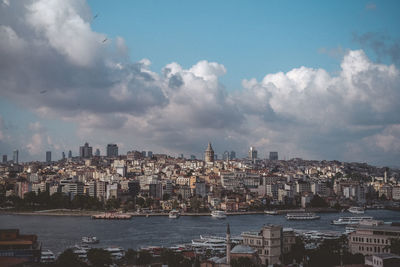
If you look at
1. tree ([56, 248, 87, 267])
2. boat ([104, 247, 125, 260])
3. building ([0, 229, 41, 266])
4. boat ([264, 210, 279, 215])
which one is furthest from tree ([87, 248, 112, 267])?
boat ([264, 210, 279, 215])

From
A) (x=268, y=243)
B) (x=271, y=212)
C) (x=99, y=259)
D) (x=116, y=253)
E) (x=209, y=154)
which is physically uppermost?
(x=209, y=154)

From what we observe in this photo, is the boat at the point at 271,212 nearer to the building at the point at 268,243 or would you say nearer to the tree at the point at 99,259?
the building at the point at 268,243

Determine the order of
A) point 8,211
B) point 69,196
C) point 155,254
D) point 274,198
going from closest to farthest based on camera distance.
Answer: point 155,254, point 8,211, point 69,196, point 274,198

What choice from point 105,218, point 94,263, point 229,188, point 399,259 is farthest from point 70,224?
point 229,188

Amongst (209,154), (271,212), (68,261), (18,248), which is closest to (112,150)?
(209,154)

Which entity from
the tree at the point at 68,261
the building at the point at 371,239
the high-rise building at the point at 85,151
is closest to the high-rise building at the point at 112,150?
the high-rise building at the point at 85,151

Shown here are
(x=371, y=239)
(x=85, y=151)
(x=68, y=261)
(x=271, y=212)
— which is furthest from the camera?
(x=85, y=151)

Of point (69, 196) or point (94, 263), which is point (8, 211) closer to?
point (69, 196)

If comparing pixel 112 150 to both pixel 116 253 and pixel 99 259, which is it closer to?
pixel 116 253

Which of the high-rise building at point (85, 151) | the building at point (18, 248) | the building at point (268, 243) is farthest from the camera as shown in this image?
the high-rise building at point (85, 151)
